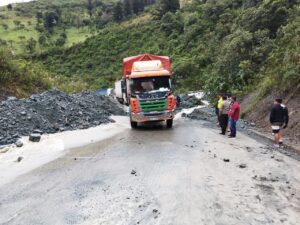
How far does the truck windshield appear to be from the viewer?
66.1ft

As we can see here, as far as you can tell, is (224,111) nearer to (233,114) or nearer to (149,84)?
(233,114)

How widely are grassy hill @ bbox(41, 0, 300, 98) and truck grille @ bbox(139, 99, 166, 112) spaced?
6554 millimetres

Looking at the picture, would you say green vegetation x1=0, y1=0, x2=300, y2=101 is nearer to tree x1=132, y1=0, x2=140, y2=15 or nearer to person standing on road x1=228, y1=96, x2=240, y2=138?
tree x1=132, y1=0, x2=140, y2=15

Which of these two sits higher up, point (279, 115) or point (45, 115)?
point (279, 115)

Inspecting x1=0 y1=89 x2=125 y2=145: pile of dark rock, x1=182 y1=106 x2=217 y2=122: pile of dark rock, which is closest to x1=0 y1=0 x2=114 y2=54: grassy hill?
x1=0 y1=89 x2=125 y2=145: pile of dark rock

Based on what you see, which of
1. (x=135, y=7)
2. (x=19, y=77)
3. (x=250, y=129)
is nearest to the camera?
(x=250, y=129)

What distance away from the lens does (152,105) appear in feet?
64.4

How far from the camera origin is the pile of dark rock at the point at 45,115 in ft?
59.9

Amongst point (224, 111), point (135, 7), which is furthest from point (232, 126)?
point (135, 7)

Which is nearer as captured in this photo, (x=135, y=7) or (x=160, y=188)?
(x=160, y=188)

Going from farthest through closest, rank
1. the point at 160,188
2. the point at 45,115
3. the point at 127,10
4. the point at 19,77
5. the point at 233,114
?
the point at 127,10 → the point at 19,77 → the point at 45,115 → the point at 233,114 → the point at 160,188

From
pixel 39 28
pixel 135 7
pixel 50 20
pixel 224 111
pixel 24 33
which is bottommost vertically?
pixel 24 33

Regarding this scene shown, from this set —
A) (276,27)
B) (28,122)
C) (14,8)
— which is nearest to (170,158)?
(28,122)

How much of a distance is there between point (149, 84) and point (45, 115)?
5.43m
